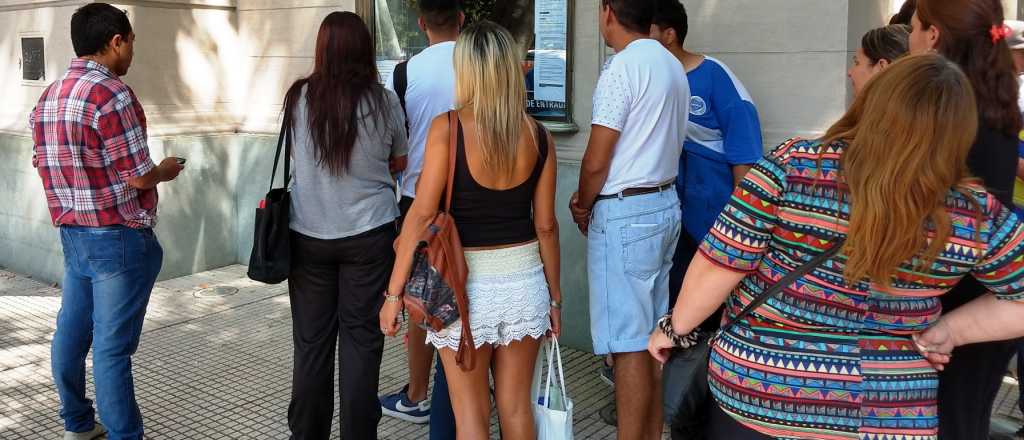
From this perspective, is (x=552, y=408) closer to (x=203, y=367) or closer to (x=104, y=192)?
(x=104, y=192)

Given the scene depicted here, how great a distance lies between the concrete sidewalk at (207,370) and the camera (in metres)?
4.52

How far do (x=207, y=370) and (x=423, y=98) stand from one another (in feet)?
6.80

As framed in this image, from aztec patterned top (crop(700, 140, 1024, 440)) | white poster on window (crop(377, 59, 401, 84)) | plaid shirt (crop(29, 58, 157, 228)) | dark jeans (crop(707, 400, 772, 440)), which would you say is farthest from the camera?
white poster on window (crop(377, 59, 401, 84))

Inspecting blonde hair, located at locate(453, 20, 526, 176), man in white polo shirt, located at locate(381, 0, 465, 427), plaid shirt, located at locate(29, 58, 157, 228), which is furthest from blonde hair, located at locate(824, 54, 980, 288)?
plaid shirt, located at locate(29, 58, 157, 228)

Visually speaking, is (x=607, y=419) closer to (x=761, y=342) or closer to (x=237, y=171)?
(x=761, y=342)

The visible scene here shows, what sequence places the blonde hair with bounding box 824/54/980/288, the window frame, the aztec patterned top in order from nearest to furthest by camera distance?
the blonde hair with bounding box 824/54/980/288 → the aztec patterned top → the window frame

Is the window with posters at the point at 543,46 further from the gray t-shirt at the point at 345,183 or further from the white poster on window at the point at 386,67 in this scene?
the gray t-shirt at the point at 345,183

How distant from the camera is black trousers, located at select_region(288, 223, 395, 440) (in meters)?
3.74

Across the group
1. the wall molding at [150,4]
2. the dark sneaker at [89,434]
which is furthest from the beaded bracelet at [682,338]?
the wall molding at [150,4]

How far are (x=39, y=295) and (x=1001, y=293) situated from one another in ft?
21.1

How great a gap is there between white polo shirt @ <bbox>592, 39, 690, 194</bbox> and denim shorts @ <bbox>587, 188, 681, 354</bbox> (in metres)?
0.09

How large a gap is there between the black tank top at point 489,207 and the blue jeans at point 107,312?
157cm

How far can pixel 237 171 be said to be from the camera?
736 cm

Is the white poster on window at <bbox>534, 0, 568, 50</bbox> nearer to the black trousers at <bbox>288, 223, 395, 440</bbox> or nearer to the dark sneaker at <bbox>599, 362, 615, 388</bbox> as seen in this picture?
the dark sneaker at <bbox>599, 362, 615, 388</bbox>
